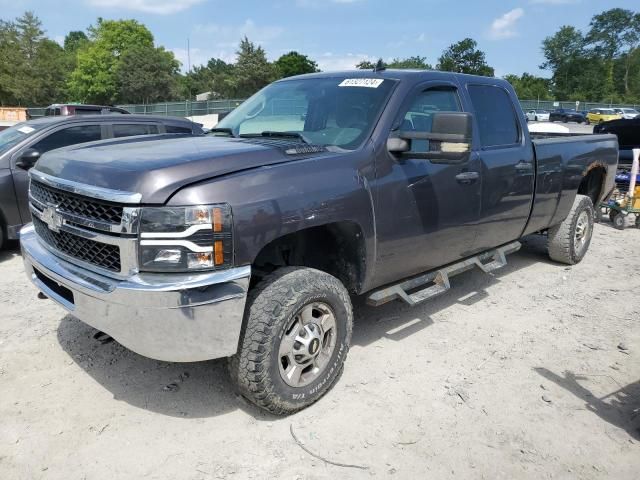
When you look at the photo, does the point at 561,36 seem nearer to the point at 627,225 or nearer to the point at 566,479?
the point at 627,225

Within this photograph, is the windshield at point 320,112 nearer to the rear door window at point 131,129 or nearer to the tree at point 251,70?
the rear door window at point 131,129

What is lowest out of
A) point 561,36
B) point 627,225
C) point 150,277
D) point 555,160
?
point 627,225

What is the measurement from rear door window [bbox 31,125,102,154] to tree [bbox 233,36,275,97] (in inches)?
2342

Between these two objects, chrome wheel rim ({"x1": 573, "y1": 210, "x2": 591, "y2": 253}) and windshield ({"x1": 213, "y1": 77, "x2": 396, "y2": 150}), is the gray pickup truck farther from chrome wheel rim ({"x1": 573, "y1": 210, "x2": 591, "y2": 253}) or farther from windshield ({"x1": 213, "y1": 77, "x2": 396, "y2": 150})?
chrome wheel rim ({"x1": 573, "y1": 210, "x2": 591, "y2": 253})

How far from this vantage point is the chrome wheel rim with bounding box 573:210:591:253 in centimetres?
618

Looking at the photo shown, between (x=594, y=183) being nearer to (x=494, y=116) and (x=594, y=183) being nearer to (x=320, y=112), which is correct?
(x=494, y=116)

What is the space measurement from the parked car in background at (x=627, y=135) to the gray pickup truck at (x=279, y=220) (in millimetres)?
7017

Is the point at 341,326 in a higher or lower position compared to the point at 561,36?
lower

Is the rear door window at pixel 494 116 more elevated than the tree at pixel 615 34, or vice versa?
the tree at pixel 615 34

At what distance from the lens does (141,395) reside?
3.26 m

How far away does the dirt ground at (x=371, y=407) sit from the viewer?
2705mm

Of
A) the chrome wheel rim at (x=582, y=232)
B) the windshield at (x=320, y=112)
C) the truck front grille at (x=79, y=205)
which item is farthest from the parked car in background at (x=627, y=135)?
the truck front grille at (x=79, y=205)

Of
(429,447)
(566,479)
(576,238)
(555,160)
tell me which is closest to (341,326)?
(429,447)

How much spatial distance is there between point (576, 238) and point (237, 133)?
4.40 m
